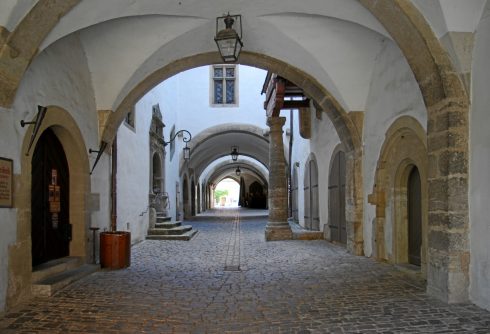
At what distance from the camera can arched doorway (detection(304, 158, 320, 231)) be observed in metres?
11.8

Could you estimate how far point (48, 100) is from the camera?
5.19 meters

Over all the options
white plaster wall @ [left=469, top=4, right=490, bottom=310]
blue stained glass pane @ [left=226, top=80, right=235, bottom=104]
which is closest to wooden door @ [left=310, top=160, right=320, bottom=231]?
blue stained glass pane @ [left=226, top=80, right=235, bottom=104]

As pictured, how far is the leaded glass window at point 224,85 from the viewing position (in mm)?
17656

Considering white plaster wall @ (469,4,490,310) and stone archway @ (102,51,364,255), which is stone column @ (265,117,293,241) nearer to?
stone archway @ (102,51,364,255)

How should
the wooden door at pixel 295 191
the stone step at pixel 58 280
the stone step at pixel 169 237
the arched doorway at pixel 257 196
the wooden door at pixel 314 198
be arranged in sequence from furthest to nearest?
1. the arched doorway at pixel 257 196
2. the wooden door at pixel 295 191
3. the wooden door at pixel 314 198
4. the stone step at pixel 169 237
5. the stone step at pixel 58 280

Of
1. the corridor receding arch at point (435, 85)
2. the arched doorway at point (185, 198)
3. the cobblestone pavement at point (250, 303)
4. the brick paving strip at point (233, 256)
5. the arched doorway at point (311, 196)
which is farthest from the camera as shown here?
the arched doorway at point (185, 198)

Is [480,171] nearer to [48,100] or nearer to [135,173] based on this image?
[48,100]

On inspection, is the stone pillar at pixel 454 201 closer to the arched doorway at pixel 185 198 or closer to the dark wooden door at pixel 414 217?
Result: the dark wooden door at pixel 414 217

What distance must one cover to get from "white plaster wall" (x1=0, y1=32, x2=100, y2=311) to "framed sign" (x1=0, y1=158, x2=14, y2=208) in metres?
0.06

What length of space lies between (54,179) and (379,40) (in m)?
4.89

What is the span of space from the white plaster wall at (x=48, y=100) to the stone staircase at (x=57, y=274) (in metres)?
0.62

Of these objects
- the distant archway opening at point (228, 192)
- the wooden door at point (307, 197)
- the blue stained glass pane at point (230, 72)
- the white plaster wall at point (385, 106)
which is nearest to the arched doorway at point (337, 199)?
the white plaster wall at point (385, 106)

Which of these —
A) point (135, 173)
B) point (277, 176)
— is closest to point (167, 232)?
point (135, 173)

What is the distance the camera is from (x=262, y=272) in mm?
6230
